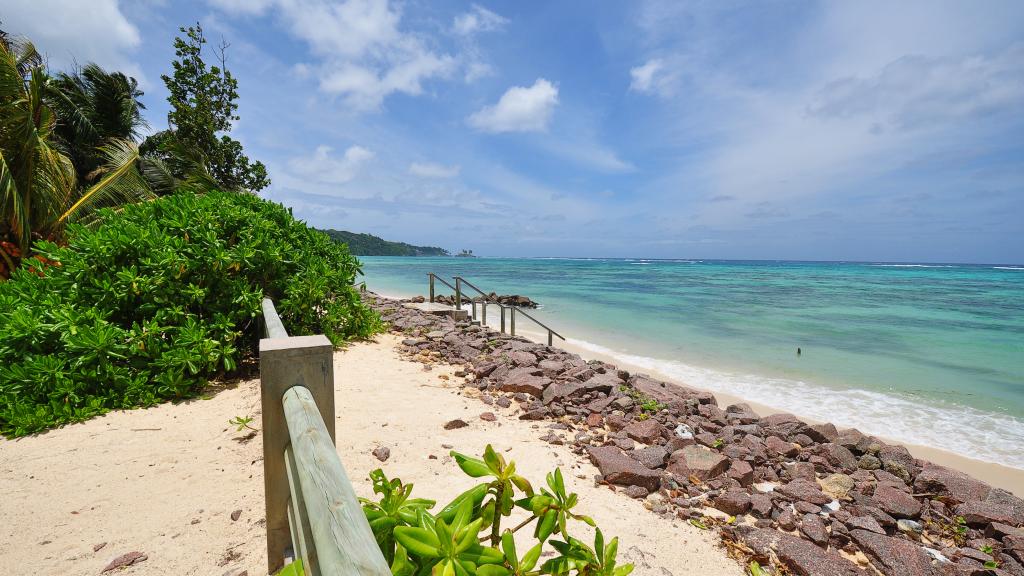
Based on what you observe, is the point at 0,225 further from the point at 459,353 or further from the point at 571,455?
the point at 571,455

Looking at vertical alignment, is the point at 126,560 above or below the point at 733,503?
above

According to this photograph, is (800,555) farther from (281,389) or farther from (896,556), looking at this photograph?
(281,389)

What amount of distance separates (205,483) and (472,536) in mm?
2965

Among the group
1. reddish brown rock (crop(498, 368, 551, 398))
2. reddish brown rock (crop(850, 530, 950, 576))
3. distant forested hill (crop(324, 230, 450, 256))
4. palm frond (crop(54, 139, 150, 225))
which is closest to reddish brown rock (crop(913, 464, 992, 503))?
reddish brown rock (crop(850, 530, 950, 576))

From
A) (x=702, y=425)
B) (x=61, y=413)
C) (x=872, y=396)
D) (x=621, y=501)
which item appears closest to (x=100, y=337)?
(x=61, y=413)

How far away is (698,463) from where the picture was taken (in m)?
3.68

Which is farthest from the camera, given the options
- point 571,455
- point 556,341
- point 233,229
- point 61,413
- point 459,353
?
point 556,341

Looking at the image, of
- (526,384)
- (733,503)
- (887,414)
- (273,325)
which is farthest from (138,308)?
(887,414)

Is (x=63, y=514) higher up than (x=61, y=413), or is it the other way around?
(x=61, y=413)

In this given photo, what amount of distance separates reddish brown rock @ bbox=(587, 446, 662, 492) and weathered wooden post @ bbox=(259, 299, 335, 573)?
2.52 metres

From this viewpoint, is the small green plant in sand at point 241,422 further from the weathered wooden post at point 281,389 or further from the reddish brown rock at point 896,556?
the reddish brown rock at point 896,556

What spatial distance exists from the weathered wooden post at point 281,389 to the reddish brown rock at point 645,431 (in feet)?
10.8

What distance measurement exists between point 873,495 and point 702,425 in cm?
148

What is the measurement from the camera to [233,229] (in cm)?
506
